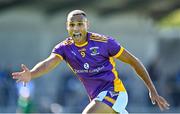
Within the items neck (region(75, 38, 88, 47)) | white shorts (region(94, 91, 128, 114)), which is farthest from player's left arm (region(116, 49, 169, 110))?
neck (region(75, 38, 88, 47))

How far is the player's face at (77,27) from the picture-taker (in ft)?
36.6

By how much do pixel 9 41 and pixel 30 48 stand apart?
925 mm

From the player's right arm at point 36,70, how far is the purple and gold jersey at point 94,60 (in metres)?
0.11

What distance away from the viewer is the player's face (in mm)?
11148

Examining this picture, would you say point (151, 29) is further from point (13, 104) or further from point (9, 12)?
point (13, 104)

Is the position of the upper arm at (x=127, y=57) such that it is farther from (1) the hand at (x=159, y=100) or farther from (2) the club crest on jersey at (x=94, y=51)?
(1) the hand at (x=159, y=100)

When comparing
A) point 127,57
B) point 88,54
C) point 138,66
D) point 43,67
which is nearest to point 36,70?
point 43,67

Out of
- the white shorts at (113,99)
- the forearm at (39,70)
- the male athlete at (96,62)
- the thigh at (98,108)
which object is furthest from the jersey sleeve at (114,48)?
the forearm at (39,70)

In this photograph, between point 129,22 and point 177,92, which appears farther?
point 129,22

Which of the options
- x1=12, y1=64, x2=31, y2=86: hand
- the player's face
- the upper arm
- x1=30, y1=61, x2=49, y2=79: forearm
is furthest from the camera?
the upper arm

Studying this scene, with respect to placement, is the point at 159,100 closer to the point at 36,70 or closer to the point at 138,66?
the point at 138,66

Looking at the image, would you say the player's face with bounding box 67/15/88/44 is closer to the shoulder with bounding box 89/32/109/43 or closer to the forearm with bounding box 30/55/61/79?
the shoulder with bounding box 89/32/109/43

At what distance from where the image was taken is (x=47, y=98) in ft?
86.0

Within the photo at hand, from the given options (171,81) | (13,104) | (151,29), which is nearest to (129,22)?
(151,29)
